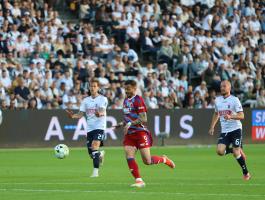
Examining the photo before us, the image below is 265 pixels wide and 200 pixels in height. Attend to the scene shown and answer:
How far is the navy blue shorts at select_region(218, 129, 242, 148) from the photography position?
70.7ft

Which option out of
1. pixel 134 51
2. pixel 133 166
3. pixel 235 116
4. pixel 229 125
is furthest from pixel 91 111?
pixel 134 51

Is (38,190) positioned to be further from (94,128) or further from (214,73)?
(214,73)

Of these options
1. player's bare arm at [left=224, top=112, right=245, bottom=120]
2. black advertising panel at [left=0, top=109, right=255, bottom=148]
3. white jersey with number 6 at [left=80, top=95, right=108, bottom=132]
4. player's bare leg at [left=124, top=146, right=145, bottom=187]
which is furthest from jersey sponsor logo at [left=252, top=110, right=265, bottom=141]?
player's bare leg at [left=124, top=146, right=145, bottom=187]

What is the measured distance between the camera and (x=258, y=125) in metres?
39.7

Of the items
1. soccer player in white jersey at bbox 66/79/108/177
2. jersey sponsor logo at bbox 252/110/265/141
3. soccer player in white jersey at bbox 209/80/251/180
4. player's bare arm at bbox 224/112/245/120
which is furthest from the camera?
jersey sponsor logo at bbox 252/110/265/141

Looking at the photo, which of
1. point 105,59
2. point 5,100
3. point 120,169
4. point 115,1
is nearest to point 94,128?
point 120,169

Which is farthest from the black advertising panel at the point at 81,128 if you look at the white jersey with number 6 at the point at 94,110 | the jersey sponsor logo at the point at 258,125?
the white jersey with number 6 at the point at 94,110

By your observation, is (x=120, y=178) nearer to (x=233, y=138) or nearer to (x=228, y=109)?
(x=233, y=138)

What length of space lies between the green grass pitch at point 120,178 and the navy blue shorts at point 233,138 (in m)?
0.77

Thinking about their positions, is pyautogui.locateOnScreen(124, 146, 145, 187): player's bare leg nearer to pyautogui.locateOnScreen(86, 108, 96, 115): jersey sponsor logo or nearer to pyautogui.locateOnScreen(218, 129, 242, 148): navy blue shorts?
pyautogui.locateOnScreen(218, 129, 242, 148): navy blue shorts

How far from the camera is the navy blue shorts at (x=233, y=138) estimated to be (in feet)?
70.7

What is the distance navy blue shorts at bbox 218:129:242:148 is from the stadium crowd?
540 inches

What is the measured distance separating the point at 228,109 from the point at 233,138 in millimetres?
641

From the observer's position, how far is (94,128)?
74.3 feet
